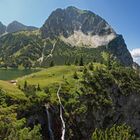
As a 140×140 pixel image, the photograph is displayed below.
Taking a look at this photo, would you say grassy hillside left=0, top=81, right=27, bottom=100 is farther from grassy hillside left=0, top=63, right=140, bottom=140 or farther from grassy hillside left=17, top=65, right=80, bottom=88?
grassy hillside left=17, top=65, right=80, bottom=88

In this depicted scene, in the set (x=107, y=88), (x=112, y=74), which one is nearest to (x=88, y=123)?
(x=107, y=88)

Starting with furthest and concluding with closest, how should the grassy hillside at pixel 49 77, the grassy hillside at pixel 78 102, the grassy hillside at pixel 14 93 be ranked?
the grassy hillside at pixel 49 77 → the grassy hillside at pixel 14 93 → the grassy hillside at pixel 78 102

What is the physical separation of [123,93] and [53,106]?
1585 inches

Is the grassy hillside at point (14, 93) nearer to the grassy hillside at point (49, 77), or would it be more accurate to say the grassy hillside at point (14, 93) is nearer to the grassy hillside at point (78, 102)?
the grassy hillside at point (78, 102)

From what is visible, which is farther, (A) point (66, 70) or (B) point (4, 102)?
(A) point (66, 70)

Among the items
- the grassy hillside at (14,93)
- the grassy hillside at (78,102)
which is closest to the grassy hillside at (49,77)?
the grassy hillside at (78,102)

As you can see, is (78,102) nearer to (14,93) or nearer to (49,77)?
(14,93)

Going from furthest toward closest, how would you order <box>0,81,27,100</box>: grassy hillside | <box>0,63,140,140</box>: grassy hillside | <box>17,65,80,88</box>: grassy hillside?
<box>17,65,80,88</box>: grassy hillside → <box>0,81,27,100</box>: grassy hillside → <box>0,63,140,140</box>: grassy hillside

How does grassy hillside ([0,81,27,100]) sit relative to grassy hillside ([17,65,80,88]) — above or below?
below

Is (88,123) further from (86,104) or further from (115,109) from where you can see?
(115,109)

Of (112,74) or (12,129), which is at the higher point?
(112,74)

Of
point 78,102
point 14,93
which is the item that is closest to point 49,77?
point 78,102

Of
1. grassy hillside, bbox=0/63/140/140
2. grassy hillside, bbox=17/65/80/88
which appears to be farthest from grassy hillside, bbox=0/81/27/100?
grassy hillside, bbox=17/65/80/88

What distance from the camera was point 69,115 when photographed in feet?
349
